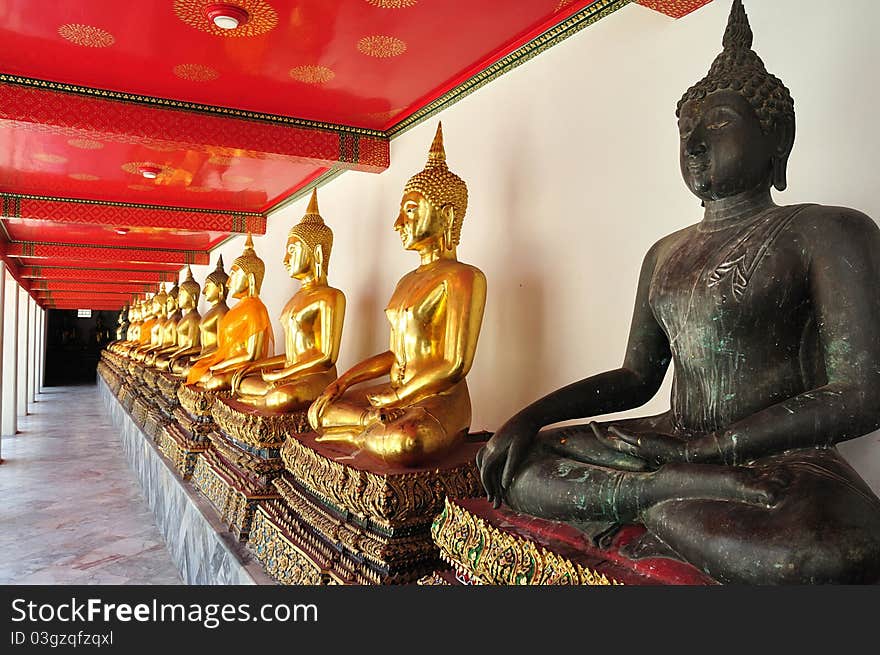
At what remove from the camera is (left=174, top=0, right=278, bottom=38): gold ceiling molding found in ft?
9.13

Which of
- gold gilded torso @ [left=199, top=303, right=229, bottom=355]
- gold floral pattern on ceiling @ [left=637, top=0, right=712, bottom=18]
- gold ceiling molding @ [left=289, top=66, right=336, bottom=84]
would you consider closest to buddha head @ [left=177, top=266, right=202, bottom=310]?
gold gilded torso @ [left=199, top=303, right=229, bottom=355]

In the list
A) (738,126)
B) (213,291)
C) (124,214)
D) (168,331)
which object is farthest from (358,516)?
(168,331)

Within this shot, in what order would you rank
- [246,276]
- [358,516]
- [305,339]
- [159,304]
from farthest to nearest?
[159,304] < [246,276] < [305,339] < [358,516]

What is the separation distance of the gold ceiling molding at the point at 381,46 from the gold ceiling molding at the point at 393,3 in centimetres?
29

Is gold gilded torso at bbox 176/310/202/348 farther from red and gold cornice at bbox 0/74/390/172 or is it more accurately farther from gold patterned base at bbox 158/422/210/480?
red and gold cornice at bbox 0/74/390/172

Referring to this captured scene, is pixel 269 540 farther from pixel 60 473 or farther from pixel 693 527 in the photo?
pixel 60 473

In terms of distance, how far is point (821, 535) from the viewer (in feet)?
3.65

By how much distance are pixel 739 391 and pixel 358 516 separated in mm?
1384

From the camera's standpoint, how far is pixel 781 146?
1.59 metres

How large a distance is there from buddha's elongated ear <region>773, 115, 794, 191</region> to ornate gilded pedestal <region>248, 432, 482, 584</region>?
1.40m

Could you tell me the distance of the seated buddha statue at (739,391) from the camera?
3.90ft

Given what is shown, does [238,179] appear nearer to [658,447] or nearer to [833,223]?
[658,447]

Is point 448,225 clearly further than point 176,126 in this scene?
No

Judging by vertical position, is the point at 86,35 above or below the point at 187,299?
above
